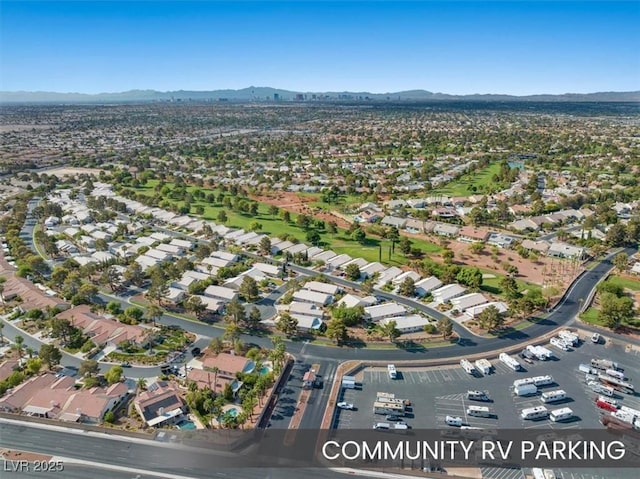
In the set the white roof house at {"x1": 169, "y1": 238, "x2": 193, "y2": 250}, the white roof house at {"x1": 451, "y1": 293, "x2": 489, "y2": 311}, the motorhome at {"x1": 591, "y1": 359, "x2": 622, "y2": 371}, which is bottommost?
the motorhome at {"x1": 591, "y1": 359, "x2": 622, "y2": 371}

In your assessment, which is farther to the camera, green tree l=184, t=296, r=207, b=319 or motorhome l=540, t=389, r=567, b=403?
green tree l=184, t=296, r=207, b=319

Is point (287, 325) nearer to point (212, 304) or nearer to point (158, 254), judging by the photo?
point (212, 304)

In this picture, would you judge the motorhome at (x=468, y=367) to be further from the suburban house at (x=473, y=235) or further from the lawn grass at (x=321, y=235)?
the suburban house at (x=473, y=235)

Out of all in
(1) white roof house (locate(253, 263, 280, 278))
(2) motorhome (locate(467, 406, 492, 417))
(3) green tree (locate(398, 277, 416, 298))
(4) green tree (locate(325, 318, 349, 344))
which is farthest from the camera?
(1) white roof house (locate(253, 263, 280, 278))

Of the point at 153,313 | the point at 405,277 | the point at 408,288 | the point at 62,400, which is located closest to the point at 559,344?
the point at 408,288

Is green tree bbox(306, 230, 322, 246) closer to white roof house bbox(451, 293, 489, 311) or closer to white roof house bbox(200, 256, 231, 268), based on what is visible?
white roof house bbox(200, 256, 231, 268)

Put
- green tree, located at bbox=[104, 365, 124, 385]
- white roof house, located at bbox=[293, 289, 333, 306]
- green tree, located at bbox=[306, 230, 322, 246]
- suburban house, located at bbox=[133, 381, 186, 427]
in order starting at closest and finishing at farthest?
1. suburban house, located at bbox=[133, 381, 186, 427]
2. green tree, located at bbox=[104, 365, 124, 385]
3. white roof house, located at bbox=[293, 289, 333, 306]
4. green tree, located at bbox=[306, 230, 322, 246]

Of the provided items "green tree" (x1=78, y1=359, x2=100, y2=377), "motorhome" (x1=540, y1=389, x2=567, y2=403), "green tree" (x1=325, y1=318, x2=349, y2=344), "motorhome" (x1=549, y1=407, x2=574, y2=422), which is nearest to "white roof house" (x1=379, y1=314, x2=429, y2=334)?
"green tree" (x1=325, y1=318, x2=349, y2=344)
